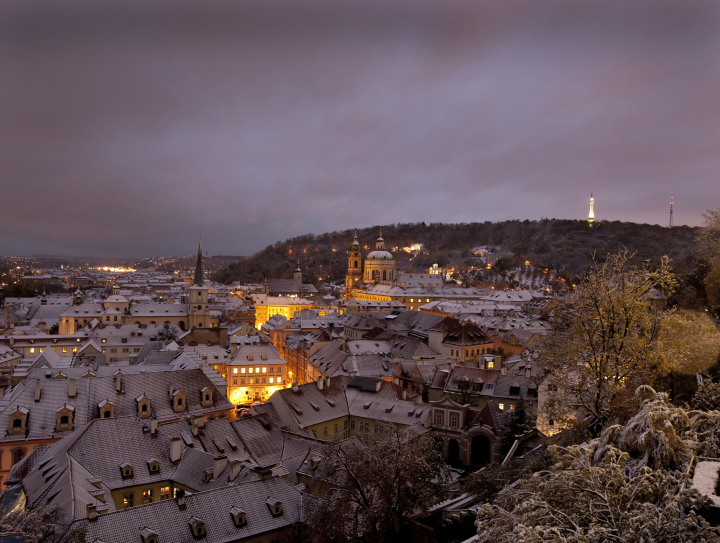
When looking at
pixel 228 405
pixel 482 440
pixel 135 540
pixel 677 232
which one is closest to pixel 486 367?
pixel 482 440

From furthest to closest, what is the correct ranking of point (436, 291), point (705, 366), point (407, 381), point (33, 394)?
point (436, 291) < point (407, 381) < point (33, 394) < point (705, 366)

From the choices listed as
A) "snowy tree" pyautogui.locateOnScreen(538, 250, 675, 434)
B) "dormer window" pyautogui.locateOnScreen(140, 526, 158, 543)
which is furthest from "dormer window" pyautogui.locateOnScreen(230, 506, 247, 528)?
"snowy tree" pyautogui.locateOnScreen(538, 250, 675, 434)

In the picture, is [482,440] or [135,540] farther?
[482,440]

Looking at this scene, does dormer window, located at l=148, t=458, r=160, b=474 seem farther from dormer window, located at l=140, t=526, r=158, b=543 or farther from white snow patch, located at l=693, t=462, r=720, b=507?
white snow patch, located at l=693, t=462, r=720, b=507

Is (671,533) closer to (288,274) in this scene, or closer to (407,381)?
(407,381)

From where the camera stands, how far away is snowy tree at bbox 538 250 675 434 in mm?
15281

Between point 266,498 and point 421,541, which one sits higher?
point 266,498

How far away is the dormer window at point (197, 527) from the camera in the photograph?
728 inches

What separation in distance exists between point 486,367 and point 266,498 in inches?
1183

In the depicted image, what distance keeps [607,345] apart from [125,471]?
74.5 ft

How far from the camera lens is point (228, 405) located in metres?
35.7

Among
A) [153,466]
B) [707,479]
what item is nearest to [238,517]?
[153,466]

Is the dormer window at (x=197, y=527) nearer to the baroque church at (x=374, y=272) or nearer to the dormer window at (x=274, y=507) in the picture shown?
the dormer window at (x=274, y=507)

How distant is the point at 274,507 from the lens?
2039 cm
